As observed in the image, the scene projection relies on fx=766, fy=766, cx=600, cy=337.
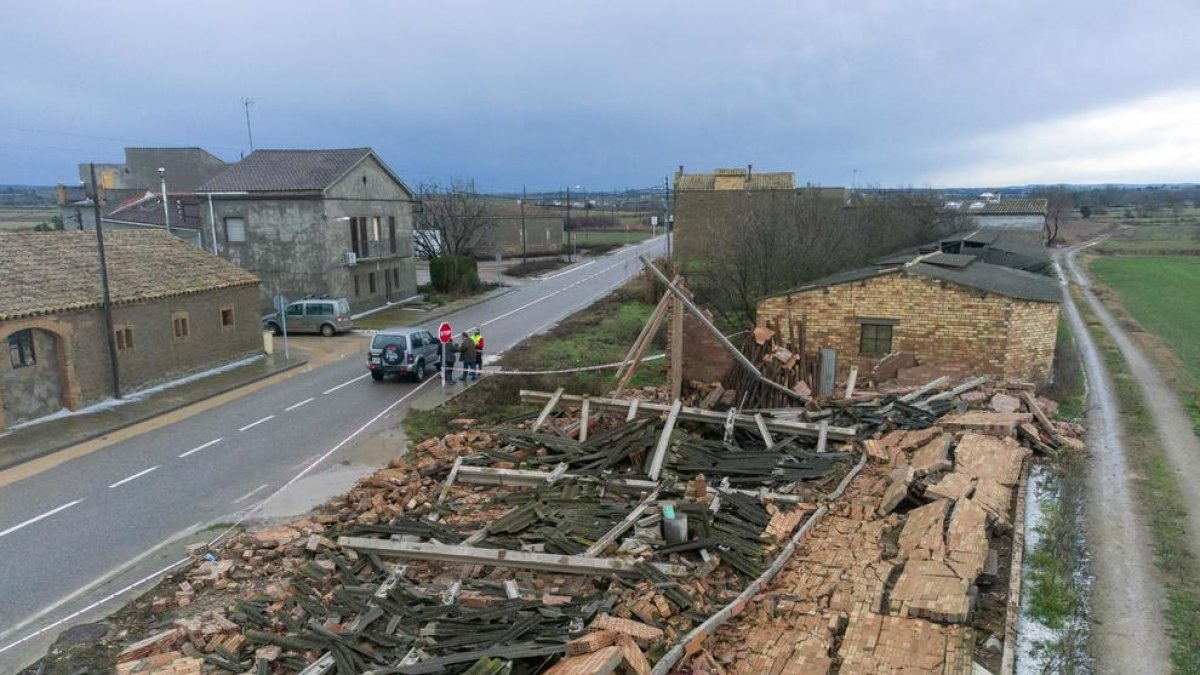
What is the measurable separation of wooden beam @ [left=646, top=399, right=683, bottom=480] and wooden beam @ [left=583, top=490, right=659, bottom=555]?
1.03 meters

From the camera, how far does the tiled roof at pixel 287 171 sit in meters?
34.1

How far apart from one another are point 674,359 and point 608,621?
10.3 m

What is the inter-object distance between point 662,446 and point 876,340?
8843mm

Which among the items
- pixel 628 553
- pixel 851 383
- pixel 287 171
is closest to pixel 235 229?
pixel 287 171

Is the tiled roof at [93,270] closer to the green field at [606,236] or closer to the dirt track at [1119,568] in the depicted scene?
the dirt track at [1119,568]

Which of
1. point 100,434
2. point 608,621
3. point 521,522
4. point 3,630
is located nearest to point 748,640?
point 608,621

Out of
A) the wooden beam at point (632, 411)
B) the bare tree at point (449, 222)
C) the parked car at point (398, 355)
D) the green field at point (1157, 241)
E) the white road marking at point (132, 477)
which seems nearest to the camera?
the white road marking at point (132, 477)

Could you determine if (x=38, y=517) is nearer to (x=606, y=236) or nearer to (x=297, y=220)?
(x=297, y=220)

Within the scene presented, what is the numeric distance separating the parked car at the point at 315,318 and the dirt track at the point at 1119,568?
86.6ft

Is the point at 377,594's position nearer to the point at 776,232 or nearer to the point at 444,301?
the point at 776,232

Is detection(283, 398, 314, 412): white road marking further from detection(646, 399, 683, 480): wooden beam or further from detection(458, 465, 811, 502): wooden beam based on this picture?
detection(646, 399, 683, 480): wooden beam

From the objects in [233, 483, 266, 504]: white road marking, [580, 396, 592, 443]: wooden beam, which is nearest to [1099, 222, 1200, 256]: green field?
[580, 396, 592, 443]: wooden beam

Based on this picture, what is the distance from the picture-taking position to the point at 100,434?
1816cm

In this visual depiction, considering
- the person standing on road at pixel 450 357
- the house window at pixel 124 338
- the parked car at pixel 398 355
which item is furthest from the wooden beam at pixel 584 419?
the house window at pixel 124 338
